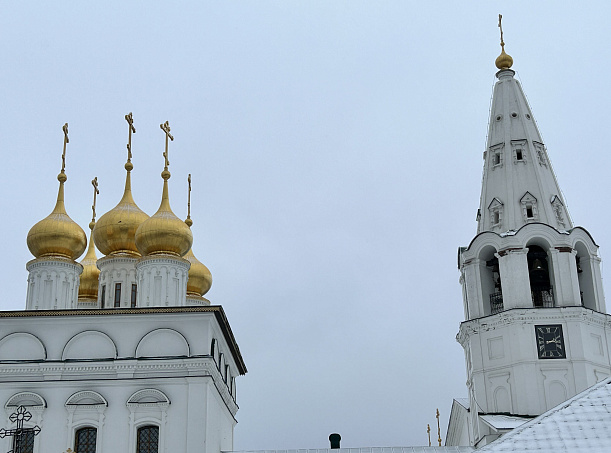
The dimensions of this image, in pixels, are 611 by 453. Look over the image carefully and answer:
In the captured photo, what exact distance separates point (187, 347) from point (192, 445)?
79.8 inches

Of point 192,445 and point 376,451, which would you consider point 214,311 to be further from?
point 376,451

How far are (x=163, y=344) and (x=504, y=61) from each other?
12.6 metres

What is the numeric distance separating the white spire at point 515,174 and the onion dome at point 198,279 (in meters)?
7.19

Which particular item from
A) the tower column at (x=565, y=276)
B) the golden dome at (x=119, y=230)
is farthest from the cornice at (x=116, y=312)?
the tower column at (x=565, y=276)

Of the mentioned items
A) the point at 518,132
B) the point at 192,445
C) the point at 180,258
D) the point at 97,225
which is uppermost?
the point at 518,132

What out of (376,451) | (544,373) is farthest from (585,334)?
(376,451)

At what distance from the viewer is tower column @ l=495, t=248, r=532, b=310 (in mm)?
22797

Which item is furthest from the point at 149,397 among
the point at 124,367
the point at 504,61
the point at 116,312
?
the point at 504,61

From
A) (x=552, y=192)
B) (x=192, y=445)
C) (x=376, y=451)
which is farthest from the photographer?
(x=552, y=192)

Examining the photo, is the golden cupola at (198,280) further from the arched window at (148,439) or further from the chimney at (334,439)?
the arched window at (148,439)

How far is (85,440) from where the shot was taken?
64.9 ft

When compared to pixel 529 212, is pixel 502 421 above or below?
below

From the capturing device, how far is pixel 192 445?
63.9 feet

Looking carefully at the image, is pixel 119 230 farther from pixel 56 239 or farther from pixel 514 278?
pixel 514 278
